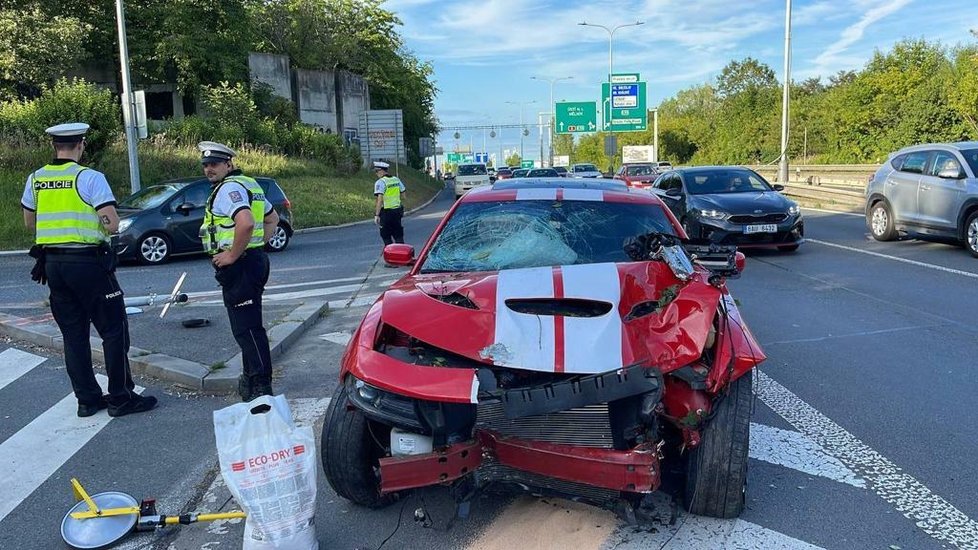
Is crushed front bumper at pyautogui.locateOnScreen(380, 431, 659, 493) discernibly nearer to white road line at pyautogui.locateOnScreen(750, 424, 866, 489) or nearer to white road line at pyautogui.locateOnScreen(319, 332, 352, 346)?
white road line at pyautogui.locateOnScreen(750, 424, 866, 489)

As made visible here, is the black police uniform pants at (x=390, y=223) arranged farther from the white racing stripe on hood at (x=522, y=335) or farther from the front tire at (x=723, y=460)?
the front tire at (x=723, y=460)

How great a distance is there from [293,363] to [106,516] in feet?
10.2

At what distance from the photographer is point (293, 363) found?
6578mm

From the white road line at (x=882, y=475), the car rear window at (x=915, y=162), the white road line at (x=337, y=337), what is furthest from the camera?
the car rear window at (x=915, y=162)

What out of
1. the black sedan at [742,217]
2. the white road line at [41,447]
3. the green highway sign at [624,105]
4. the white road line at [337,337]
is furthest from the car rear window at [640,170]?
the white road line at [41,447]

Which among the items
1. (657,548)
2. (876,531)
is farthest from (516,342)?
(876,531)

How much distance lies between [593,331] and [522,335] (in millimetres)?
304

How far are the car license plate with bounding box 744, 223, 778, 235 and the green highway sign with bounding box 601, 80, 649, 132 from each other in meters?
37.0

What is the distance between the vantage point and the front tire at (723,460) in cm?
325

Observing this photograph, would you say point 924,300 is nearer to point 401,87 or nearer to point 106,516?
point 106,516

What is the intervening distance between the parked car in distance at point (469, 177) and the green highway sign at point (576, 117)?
15295 millimetres

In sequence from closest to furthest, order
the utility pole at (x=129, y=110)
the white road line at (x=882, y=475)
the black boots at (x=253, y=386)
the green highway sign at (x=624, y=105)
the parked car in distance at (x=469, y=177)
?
the white road line at (x=882, y=475), the black boots at (x=253, y=386), the utility pole at (x=129, y=110), the parked car in distance at (x=469, y=177), the green highway sign at (x=624, y=105)

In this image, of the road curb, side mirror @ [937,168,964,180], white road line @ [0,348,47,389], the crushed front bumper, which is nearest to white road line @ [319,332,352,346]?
the road curb

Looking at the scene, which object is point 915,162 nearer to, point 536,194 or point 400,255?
point 536,194
